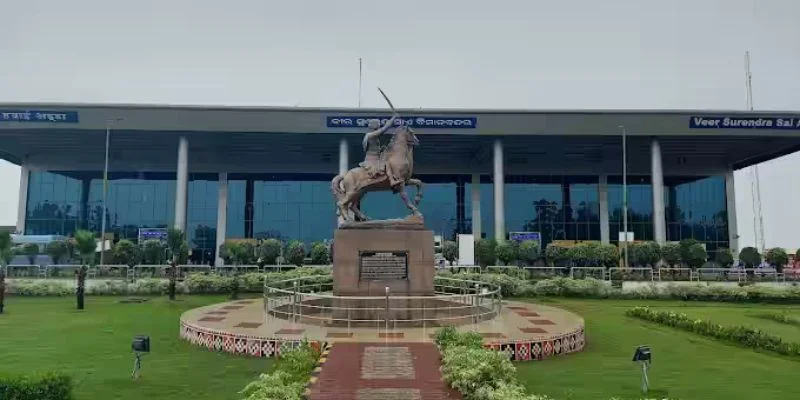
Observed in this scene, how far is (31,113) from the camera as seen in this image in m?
42.9

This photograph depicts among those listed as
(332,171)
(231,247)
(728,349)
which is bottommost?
(728,349)

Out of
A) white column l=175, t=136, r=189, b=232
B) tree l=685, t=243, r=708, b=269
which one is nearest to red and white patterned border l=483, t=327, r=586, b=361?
tree l=685, t=243, r=708, b=269

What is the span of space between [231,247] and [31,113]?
60.7 feet

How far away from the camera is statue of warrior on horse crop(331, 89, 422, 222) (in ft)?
58.0

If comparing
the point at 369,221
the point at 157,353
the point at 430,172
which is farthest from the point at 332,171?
the point at 157,353

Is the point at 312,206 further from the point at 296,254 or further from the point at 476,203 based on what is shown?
the point at 476,203

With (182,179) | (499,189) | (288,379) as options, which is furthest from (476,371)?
(182,179)

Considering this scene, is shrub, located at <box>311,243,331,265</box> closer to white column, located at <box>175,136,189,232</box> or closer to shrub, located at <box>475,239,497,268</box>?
shrub, located at <box>475,239,497,268</box>

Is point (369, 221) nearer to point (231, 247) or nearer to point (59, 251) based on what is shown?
point (231, 247)

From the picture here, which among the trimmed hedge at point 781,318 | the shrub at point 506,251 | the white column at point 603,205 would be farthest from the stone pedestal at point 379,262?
the white column at point 603,205

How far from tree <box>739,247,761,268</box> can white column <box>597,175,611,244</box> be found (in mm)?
12214

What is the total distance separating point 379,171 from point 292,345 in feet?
24.0

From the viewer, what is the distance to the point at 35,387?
25.2 ft

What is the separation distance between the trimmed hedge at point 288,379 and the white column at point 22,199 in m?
54.2
